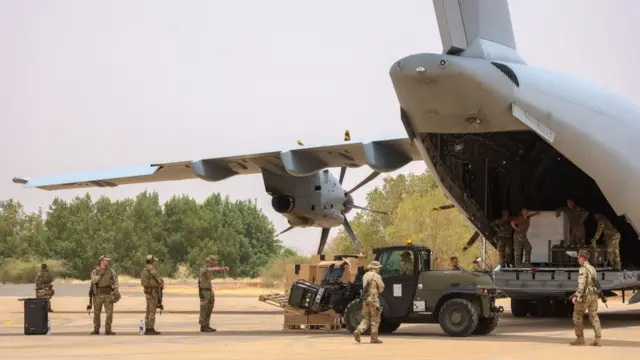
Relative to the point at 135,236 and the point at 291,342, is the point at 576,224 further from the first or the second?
the point at 135,236

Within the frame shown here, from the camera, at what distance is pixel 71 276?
69000mm

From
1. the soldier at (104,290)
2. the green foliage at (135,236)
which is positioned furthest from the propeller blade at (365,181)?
the green foliage at (135,236)

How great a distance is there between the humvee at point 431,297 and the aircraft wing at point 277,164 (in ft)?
13.3

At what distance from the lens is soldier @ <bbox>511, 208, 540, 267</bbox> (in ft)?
70.8

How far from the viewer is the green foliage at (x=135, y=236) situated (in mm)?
69875

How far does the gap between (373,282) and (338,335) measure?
2109 mm

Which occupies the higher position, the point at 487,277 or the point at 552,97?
the point at 552,97

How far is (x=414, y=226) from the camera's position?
1817 inches

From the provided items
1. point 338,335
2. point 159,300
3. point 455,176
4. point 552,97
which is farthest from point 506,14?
point 159,300

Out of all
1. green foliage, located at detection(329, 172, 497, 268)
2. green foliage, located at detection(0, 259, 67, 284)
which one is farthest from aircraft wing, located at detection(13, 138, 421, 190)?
green foliage, located at detection(0, 259, 67, 284)

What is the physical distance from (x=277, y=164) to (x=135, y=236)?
156ft

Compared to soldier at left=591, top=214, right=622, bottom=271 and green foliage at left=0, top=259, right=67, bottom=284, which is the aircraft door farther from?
green foliage at left=0, top=259, right=67, bottom=284

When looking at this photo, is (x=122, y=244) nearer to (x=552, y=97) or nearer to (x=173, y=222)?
(x=173, y=222)

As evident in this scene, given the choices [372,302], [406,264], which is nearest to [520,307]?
[406,264]
